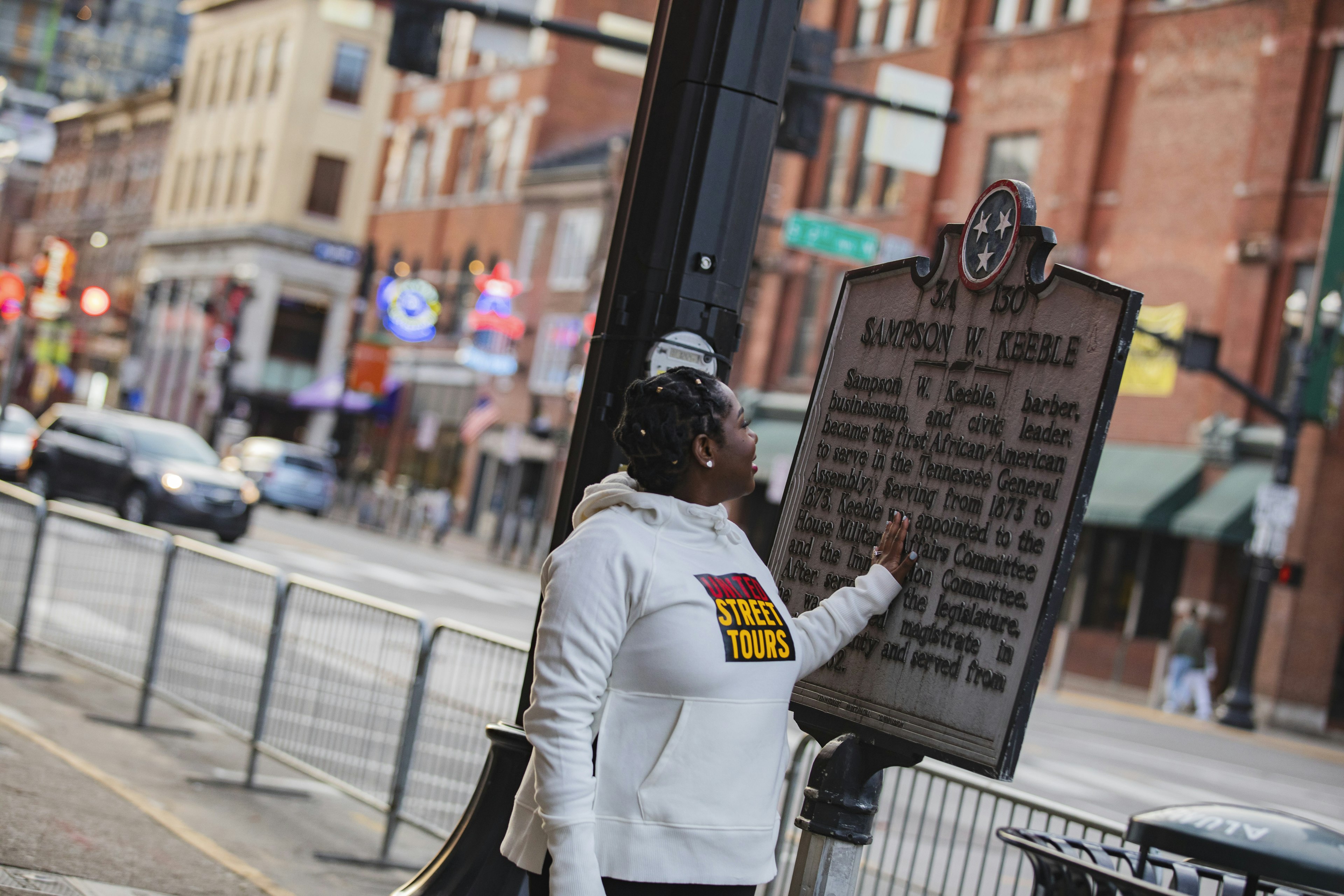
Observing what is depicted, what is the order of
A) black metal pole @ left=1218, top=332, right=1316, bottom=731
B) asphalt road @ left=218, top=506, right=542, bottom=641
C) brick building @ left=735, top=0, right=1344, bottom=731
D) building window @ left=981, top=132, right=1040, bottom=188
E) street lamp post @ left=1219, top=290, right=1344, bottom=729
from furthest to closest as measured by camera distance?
building window @ left=981, top=132, right=1040, bottom=188 → brick building @ left=735, top=0, right=1344, bottom=731 → black metal pole @ left=1218, top=332, right=1316, bottom=731 → street lamp post @ left=1219, top=290, right=1344, bottom=729 → asphalt road @ left=218, top=506, right=542, bottom=641

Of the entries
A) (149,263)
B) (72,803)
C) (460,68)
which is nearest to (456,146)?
(460,68)

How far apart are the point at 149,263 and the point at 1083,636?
55.0 meters

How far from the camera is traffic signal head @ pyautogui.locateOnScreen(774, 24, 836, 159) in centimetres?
1169

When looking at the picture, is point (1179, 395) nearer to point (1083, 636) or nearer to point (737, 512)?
point (1083, 636)

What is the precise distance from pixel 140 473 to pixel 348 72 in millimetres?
43774

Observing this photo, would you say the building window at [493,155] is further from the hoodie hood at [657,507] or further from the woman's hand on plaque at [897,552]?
the hoodie hood at [657,507]

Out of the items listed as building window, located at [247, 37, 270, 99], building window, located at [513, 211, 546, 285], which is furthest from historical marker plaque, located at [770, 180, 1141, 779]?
building window, located at [247, 37, 270, 99]

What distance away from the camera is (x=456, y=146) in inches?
2159

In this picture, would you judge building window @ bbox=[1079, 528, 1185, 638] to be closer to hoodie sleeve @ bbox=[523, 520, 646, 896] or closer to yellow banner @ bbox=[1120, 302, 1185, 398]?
yellow banner @ bbox=[1120, 302, 1185, 398]

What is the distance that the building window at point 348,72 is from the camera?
6328 cm

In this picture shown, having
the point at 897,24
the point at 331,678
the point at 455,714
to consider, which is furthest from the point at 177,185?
the point at 455,714

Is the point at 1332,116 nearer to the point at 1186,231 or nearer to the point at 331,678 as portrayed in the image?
the point at 1186,231

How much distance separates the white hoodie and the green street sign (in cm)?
1703

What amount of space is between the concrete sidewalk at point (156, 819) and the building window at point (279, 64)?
57907mm
